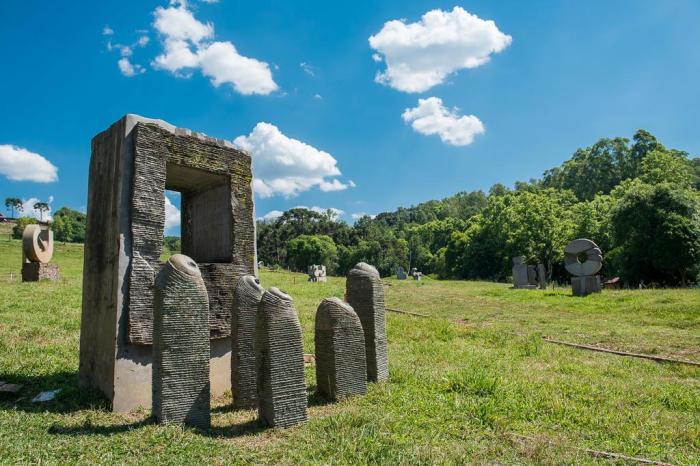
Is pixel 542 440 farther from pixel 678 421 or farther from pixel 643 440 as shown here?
pixel 678 421

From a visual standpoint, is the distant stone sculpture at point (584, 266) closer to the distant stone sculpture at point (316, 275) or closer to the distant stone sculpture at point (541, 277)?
the distant stone sculpture at point (541, 277)

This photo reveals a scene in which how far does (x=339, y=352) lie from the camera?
21.5 feet

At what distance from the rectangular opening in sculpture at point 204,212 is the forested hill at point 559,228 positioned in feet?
84.5

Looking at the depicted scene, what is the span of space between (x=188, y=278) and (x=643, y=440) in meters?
5.52

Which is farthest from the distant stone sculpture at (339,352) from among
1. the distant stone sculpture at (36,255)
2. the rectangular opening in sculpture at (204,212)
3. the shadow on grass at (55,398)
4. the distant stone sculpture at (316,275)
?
the distant stone sculpture at (316,275)

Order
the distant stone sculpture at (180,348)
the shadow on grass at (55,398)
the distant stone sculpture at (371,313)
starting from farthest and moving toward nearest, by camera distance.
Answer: the distant stone sculpture at (371,313)
the shadow on grass at (55,398)
the distant stone sculpture at (180,348)

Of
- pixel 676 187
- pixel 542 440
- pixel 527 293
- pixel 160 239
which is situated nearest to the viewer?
pixel 542 440

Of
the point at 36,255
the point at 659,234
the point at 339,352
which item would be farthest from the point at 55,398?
the point at 659,234

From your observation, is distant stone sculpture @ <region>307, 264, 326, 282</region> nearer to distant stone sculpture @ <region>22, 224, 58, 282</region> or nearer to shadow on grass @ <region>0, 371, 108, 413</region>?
distant stone sculpture @ <region>22, 224, 58, 282</region>

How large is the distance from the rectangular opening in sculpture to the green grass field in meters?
2.65

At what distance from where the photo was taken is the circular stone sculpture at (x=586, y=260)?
21922 millimetres

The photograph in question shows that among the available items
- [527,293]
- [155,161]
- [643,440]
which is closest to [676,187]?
[527,293]

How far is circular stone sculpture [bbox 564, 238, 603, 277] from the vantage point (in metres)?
21.9

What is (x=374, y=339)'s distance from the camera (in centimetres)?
755
